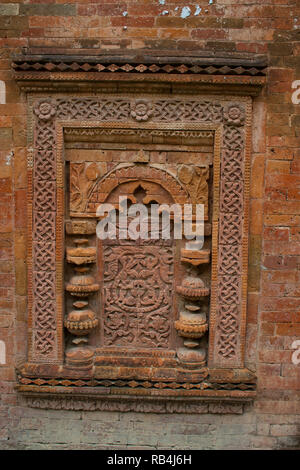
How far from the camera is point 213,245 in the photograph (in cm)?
383

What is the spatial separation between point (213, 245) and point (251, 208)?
0.57 m

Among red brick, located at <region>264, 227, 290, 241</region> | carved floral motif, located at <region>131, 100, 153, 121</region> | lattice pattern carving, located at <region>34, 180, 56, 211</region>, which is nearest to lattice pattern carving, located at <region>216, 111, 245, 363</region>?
red brick, located at <region>264, 227, 290, 241</region>

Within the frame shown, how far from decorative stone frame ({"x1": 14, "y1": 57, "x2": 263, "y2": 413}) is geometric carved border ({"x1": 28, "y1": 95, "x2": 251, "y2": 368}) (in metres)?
0.01

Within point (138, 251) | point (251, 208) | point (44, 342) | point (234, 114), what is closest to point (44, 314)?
point (44, 342)

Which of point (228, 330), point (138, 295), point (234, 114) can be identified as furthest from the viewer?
point (138, 295)

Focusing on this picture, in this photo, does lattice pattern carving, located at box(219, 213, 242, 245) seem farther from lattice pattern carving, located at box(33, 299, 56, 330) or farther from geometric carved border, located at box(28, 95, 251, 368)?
lattice pattern carving, located at box(33, 299, 56, 330)

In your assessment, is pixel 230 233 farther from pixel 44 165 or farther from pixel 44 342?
pixel 44 342

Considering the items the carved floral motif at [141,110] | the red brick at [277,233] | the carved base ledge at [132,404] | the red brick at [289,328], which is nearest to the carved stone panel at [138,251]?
the carved floral motif at [141,110]

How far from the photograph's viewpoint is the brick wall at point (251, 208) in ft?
12.0

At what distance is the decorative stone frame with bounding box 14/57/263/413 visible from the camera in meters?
3.71

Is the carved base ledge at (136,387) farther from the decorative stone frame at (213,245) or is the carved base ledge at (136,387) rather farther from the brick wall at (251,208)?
the brick wall at (251,208)

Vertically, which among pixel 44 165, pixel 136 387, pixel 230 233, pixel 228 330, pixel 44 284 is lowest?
pixel 136 387
